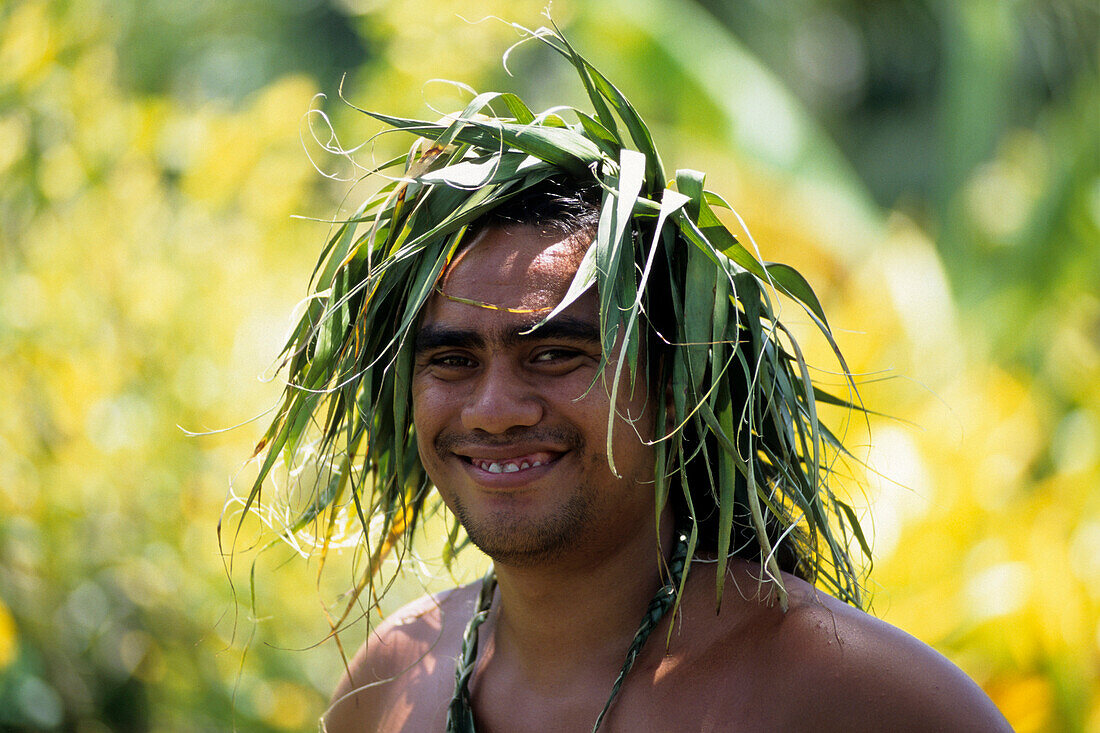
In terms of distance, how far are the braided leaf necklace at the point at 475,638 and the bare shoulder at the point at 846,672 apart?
0.12m

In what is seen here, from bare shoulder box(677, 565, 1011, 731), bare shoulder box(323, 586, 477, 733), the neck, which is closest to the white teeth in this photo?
the neck

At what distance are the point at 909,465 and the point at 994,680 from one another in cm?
116

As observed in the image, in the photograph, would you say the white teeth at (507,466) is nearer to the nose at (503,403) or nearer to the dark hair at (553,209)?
the nose at (503,403)

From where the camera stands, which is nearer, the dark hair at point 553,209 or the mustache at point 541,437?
the mustache at point 541,437

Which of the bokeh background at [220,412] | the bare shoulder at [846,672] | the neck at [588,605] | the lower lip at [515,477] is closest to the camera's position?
the bare shoulder at [846,672]

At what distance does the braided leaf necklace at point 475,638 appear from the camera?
6.52ft

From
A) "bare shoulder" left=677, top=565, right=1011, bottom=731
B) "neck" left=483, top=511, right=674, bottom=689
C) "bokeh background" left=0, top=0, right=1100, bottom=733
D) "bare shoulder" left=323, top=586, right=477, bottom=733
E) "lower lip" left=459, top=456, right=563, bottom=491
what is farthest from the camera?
"bokeh background" left=0, top=0, right=1100, bottom=733

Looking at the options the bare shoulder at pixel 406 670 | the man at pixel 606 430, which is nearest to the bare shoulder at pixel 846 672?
the man at pixel 606 430

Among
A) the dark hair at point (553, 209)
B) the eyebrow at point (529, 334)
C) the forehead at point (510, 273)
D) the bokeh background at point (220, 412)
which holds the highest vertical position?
the dark hair at point (553, 209)

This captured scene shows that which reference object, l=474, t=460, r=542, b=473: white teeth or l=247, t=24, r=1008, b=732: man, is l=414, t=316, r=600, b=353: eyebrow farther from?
l=474, t=460, r=542, b=473: white teeth

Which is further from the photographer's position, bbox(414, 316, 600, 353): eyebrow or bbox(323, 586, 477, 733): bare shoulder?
bbox(323, 586, 477, 733): bare shoulder

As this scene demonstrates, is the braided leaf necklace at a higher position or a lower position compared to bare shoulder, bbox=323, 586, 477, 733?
higher

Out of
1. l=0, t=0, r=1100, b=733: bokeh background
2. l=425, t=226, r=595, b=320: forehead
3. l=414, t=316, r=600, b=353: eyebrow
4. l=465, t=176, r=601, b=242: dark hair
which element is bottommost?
l=0, t=0, r=1100, b=733: bokeh background

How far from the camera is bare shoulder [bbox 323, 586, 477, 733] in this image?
2.35 meters
